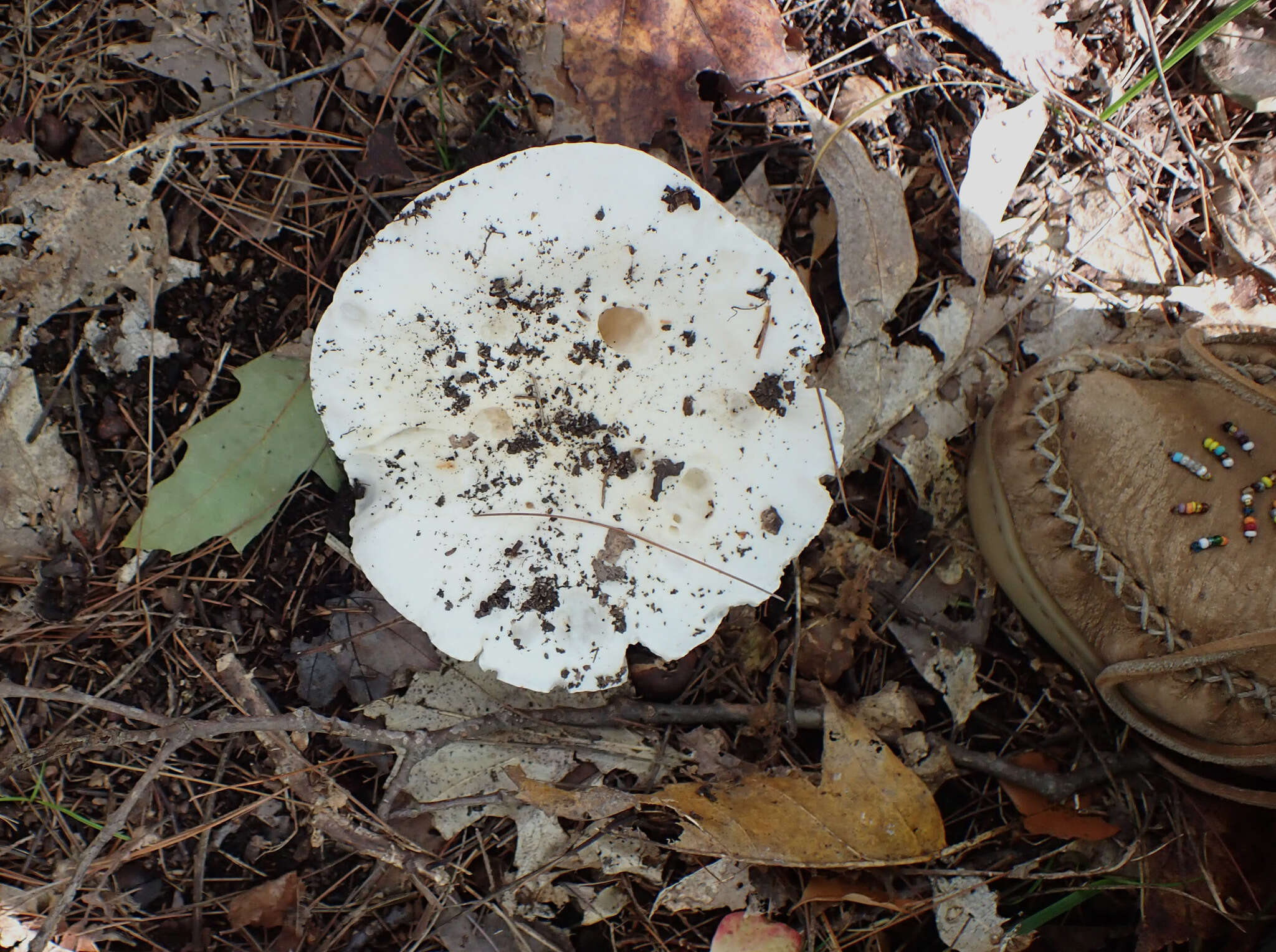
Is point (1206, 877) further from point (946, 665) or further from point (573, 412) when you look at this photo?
point (573, 412)

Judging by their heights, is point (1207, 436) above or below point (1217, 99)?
below

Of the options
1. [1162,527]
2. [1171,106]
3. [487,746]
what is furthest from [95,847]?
[1171,106]

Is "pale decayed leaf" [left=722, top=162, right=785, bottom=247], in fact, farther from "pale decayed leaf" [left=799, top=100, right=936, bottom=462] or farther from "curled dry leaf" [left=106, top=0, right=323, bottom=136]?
"curled dry leaf" [left=106, top=0, right=323, bottom=136]

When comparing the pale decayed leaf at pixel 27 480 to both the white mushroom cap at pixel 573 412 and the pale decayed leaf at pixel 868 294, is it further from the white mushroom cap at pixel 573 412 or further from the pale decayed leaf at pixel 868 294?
the pale decayed leaf at pixel 868 294

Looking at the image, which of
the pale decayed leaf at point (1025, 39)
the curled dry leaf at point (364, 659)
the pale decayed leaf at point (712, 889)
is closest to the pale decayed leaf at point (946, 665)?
the pale decayed leaf at point (712, 889)

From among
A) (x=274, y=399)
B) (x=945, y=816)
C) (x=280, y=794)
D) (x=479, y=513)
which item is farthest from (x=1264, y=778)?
(x=274, y=399)

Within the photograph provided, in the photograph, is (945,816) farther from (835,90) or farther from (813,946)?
(835,90)

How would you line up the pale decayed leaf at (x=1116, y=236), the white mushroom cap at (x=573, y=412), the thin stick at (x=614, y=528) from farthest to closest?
the pale decayed leaf at (x=1116, y=236) < the thin stick at (x=614, y=528) < the white mushroom cap at (x=573, y=412)
